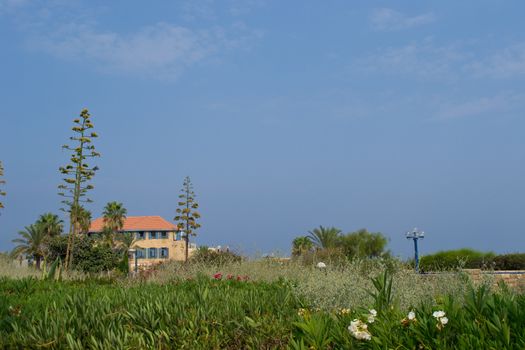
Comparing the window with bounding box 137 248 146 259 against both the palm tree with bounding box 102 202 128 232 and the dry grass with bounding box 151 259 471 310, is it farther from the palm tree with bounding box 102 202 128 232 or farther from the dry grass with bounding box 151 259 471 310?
the dry grass with bounding box 151 259 471 310

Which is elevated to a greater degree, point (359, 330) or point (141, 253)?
point (141, 253)

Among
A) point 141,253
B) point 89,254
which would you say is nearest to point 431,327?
point 89,254

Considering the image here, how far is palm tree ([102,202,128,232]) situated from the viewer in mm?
73188

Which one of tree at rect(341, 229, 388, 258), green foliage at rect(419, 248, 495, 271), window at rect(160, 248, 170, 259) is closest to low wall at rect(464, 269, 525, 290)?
green foliage at rect(419, 248, 495, 271)

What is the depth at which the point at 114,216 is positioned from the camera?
7350cm

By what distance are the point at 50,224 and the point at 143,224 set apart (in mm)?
17513

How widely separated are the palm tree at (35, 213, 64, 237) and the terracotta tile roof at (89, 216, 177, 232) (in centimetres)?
1138

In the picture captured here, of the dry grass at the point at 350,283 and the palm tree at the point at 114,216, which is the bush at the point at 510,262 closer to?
the dry grass at the point at 350,283

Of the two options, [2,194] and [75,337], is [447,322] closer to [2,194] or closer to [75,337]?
[75,337]

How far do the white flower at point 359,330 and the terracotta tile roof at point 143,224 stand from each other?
3057 inches

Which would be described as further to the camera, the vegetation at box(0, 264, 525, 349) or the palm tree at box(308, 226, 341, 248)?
the palm tree at box(308, 226, 341, 248)

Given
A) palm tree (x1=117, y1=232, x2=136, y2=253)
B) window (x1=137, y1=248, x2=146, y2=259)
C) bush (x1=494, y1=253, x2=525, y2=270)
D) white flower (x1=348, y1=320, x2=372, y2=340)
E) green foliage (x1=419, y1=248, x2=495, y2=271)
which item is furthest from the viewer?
window (x1=137, y1=248, x2=146, y2=259)

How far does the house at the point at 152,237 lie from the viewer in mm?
78875

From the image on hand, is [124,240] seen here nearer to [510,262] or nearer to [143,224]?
[143,224]
